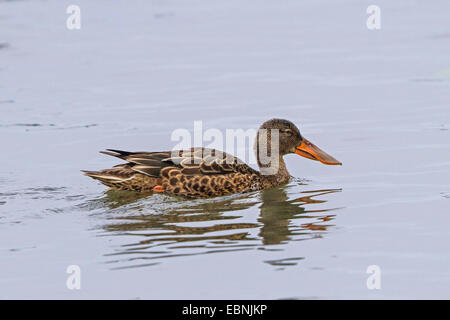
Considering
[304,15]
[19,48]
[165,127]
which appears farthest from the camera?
[304,15]

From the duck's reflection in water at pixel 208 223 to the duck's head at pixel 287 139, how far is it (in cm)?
73

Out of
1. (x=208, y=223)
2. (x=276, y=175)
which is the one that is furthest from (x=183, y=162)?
(x=208, y=223)

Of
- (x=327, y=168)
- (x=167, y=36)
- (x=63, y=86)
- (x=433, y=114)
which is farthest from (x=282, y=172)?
(x=167, y=36)

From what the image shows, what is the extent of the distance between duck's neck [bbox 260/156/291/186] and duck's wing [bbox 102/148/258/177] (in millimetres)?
480

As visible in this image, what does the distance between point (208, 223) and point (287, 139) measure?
2.84m

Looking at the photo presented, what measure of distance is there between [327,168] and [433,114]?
9.86ft

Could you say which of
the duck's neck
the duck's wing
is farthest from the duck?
the duck's neck

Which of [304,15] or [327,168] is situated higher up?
[304,15]

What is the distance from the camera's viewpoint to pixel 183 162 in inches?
445

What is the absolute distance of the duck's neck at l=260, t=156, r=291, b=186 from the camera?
1180cm

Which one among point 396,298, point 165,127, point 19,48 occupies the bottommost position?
point 396,298

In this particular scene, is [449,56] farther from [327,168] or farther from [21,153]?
[21,153]

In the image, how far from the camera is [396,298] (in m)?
7.44

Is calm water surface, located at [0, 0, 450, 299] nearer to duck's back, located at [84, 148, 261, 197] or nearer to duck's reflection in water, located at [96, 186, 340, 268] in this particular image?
duck's reflection in water, located at [96, 186, 340, 268]
